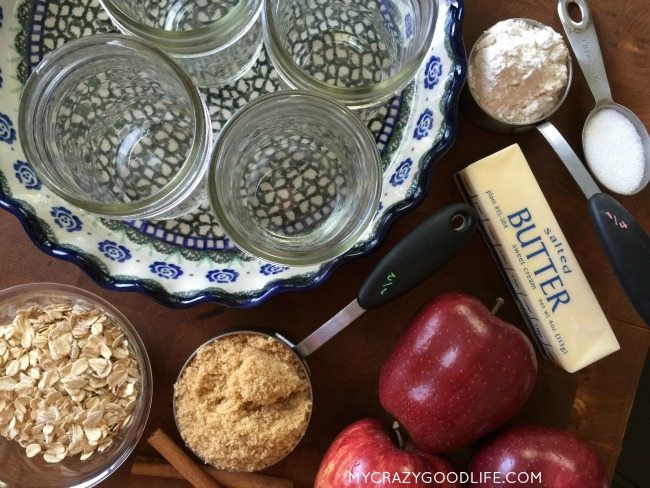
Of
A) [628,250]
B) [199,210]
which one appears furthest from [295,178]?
[628,250]

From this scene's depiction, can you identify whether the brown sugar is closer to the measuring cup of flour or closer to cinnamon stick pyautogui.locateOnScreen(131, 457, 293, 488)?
cinnamon stick pyautogui.locateOnScreen(131, 457, 293, 488)

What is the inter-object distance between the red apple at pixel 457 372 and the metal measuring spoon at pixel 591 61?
0.21 metres

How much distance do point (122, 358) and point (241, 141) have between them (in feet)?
0.89

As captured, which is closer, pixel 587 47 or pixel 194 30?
pixel 194 30

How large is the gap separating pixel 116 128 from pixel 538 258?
1.40 ft

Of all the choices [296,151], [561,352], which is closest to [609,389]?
[561,352]

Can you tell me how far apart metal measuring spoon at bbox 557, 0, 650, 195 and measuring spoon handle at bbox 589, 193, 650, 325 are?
0.19 feet

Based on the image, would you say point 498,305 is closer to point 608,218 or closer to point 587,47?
point 608,218

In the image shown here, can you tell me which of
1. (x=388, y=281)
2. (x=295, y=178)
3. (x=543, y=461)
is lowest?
(x=543, y=461)

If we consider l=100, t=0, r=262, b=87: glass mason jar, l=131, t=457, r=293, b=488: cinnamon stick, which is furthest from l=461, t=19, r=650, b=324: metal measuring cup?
l=131, t=457, r=293, b=488: cinnamon stick

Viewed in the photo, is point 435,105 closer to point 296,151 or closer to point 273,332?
point 296,151

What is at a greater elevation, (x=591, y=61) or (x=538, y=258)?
(x=591, y=61)

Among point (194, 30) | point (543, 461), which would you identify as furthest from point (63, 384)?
point (543, 461)

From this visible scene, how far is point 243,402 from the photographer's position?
0.59 metres
